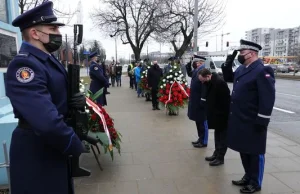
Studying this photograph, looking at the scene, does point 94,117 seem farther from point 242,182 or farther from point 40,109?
point 40,109

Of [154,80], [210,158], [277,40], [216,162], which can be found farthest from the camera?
[277,40]

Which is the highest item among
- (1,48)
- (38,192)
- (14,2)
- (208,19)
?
(208,19)

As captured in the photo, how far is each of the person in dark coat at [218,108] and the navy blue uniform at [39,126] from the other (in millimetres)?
3080

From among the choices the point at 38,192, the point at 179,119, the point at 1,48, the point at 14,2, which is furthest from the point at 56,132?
the point at 179,119

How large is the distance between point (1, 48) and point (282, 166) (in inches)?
187

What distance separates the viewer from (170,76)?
912cm

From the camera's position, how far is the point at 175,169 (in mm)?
4590

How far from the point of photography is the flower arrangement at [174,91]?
29.5ft

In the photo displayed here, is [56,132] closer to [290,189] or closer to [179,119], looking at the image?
[290,189]

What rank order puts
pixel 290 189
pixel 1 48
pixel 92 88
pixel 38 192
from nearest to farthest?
pixel 38 192, pixel 290 189, pixel 1 48, pixel 92 88

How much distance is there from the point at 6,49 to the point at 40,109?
3.03 m

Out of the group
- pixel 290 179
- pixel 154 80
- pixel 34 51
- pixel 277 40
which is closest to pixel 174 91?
pixel 154 80

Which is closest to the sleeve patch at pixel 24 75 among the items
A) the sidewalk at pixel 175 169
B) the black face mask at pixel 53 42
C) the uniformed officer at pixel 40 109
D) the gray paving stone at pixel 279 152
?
the uniformed officer at pixel 40 109

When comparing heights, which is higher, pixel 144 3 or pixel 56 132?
pixel 144 3
